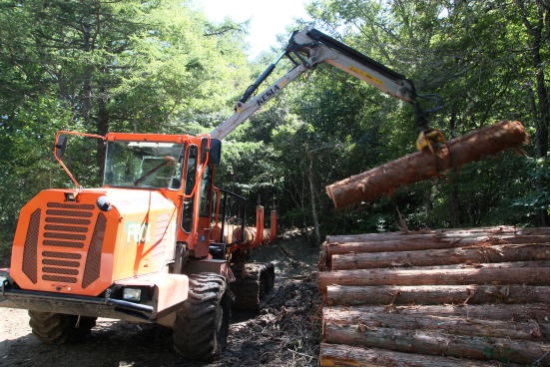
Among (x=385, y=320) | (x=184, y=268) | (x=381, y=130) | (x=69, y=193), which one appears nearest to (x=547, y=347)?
(x=385, y=320)

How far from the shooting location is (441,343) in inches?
200

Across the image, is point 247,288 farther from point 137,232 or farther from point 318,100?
point 318,100

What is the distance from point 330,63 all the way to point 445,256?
3.46m

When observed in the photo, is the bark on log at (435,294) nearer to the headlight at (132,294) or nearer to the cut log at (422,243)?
the cut log at (422,243)

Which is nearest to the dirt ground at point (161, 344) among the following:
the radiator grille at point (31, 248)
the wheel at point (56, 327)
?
the wheel at point (56, 327)

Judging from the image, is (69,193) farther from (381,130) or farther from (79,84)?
(381,130)

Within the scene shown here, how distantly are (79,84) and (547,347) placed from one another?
1298cm

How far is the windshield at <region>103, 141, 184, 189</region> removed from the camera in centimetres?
644

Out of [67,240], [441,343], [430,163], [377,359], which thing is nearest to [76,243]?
[67,240]

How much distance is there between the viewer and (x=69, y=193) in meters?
5.22

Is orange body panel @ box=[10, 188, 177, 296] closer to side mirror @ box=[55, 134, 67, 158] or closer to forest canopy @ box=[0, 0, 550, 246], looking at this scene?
side mirror @ box=[55, 134, 67, 158]

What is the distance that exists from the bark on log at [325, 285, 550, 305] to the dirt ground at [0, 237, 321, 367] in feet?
3.05

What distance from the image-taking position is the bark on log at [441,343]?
4.86 m

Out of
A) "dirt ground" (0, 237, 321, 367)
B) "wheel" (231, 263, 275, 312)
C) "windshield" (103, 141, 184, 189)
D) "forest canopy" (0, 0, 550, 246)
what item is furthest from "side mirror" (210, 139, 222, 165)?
"wheel" (231, 263, 275, 312)
